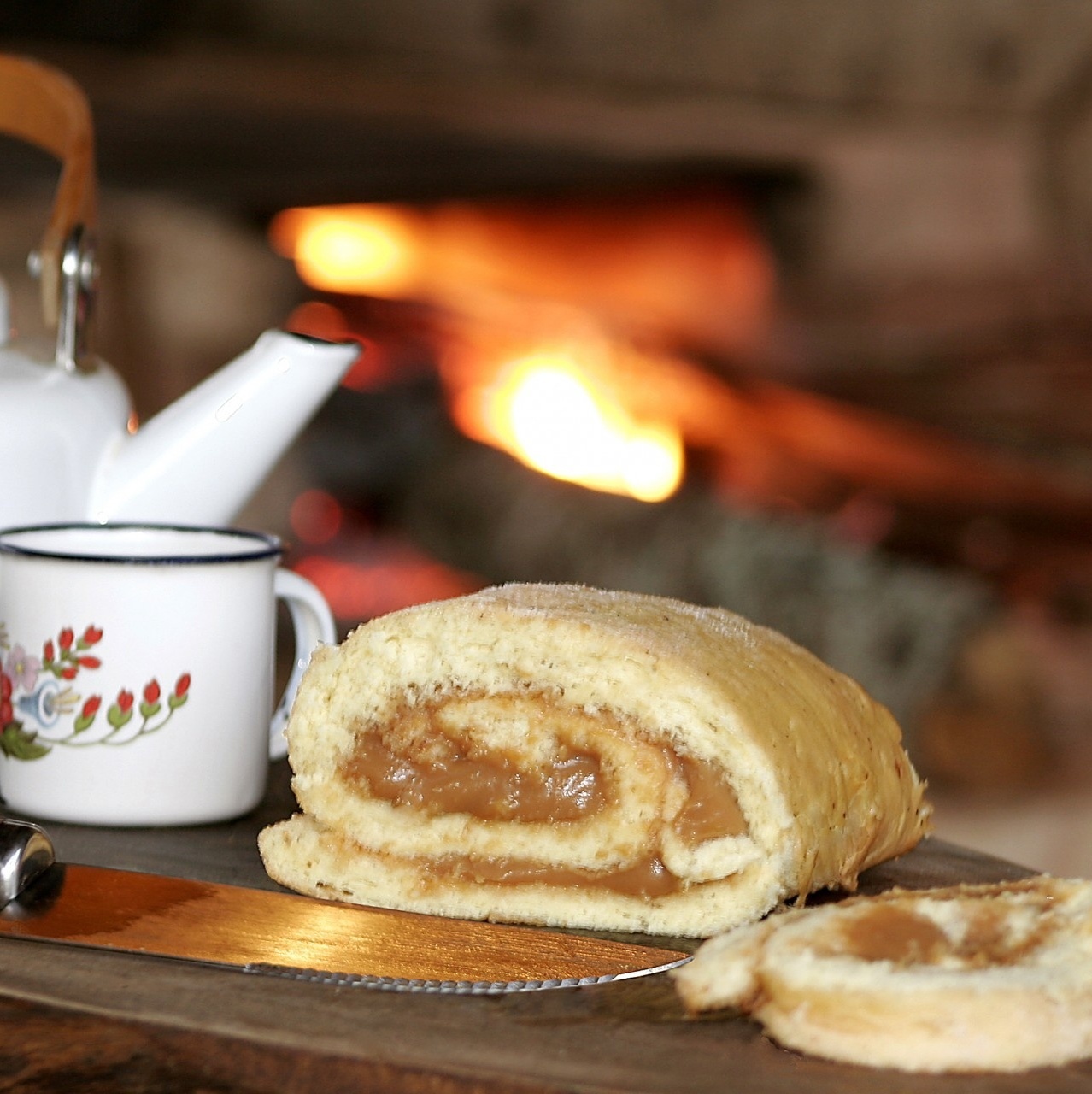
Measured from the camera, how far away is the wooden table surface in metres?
0.89

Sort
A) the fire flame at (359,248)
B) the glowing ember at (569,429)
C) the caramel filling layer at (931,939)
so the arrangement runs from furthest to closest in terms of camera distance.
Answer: the fire flame at (359,248), the glowing ember at (569,429), the caramel filling layer at (931,939)

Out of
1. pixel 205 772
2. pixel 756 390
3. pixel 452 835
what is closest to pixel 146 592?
pixel 205 772

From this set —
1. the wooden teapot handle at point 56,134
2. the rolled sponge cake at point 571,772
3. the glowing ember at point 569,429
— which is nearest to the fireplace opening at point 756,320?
the glowing ember at point 569,429

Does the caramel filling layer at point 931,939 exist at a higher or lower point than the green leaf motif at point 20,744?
lower

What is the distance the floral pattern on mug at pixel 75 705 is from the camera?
1.35 meters

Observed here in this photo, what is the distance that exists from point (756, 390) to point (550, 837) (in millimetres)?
2383

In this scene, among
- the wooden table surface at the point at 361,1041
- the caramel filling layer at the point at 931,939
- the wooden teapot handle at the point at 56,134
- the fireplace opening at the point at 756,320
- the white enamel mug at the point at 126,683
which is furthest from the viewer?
the fireplace opening at the point at 756,320

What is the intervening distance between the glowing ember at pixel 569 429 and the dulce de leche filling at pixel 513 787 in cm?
218

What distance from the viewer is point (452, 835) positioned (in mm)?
1217

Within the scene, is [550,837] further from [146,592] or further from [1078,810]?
[1078,810]

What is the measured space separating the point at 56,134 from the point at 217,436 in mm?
443

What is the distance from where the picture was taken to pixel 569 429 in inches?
146

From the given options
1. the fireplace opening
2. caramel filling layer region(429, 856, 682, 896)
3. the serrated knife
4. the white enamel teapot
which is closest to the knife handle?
the serrated knife

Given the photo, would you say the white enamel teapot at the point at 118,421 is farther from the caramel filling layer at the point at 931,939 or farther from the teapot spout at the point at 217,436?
the caramel filling layer at the point at 931,939
